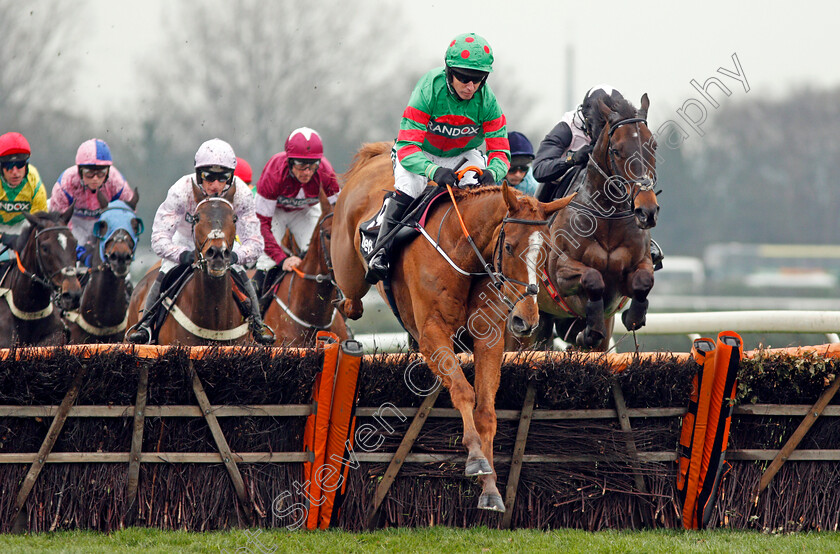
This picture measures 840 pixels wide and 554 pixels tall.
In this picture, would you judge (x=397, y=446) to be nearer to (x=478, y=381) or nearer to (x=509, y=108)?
(x=478, y=381)

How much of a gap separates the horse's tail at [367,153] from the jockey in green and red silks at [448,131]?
1.12m

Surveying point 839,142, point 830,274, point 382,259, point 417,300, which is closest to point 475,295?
point 417,300

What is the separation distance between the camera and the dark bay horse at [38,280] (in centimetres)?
755

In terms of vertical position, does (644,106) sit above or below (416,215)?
above

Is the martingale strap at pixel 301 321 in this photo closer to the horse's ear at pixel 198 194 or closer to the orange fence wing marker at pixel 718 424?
the horse's ear at pixel 198 194

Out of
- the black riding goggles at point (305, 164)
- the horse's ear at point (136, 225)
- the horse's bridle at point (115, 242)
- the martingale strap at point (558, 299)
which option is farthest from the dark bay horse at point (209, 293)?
the martingale strap at point (558, 299)

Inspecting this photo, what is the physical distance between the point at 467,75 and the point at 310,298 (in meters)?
2.98

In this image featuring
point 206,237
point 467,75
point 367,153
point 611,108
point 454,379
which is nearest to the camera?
point 454,379

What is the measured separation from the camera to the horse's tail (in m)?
7.21

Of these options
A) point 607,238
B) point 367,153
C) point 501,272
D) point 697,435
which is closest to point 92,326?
point 367,153

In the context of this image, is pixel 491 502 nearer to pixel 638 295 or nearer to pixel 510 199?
pixel 510 199

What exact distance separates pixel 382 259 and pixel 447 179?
0.61 metres

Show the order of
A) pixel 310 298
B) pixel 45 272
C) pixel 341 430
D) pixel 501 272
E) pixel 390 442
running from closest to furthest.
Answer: pixel 501 272 → pixel 341 430 → pixel 390 442 → pixel 45 272 → pixel 310 298

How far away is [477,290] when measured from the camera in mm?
5266
